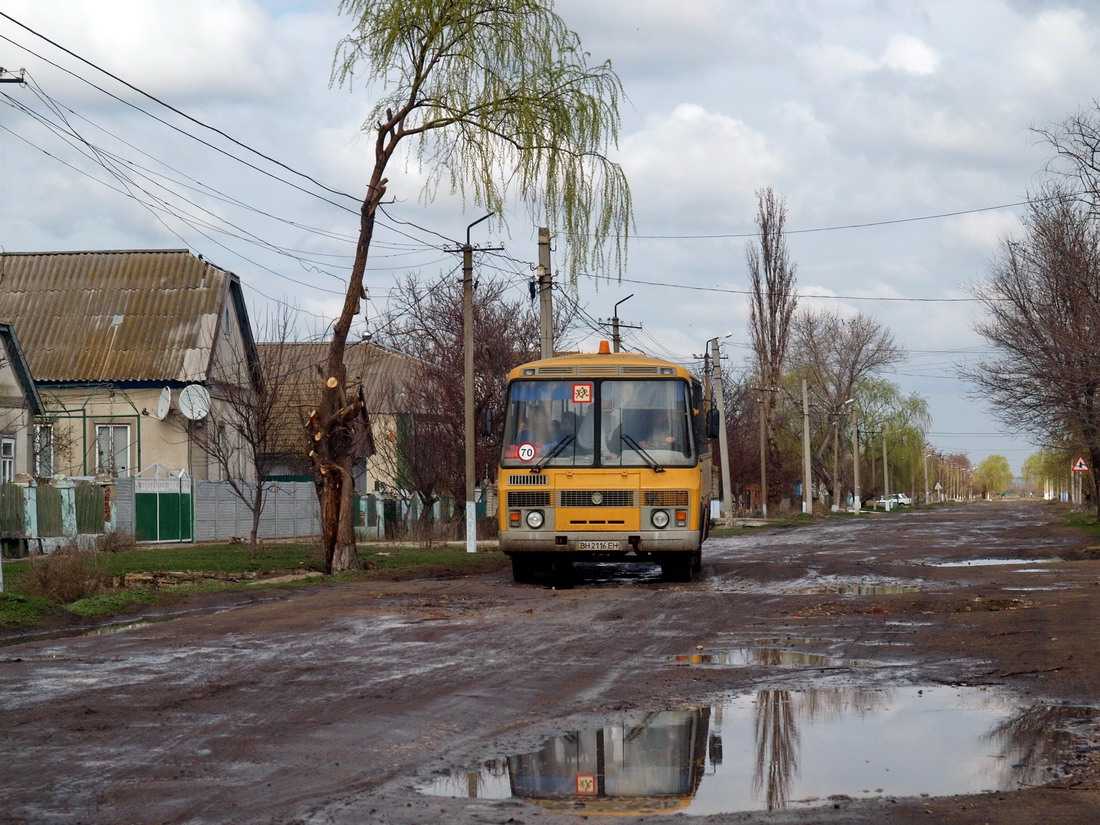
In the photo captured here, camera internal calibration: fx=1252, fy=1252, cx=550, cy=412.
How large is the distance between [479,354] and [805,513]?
38.2m

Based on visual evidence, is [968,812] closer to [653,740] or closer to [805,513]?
[653,740]

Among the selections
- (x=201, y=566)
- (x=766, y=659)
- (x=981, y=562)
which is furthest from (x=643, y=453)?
(x=201, y=566)

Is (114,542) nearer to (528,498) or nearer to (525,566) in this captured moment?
(525,566)

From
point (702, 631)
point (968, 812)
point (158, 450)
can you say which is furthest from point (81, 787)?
point (158, 450)

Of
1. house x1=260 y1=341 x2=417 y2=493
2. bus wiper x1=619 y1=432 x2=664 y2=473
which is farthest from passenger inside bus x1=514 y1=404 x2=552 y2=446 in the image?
house x1=260 y1=341 x2=417 y2=493

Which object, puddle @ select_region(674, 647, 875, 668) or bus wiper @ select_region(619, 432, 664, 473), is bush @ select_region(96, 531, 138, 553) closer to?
bus wiper @ select_region(619, 432, 664, 473)

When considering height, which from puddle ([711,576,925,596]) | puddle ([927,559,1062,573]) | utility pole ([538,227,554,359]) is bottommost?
puddle ([927,559,1062,573])

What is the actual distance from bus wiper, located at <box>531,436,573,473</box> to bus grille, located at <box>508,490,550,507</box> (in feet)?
1.04

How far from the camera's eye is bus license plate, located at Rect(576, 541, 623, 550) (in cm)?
1831

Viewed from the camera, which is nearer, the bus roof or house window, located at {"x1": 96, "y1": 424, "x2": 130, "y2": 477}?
the bus roof

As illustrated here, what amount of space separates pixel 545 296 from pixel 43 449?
49.8 feet

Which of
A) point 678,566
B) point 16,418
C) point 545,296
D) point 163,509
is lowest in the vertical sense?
point 678,566

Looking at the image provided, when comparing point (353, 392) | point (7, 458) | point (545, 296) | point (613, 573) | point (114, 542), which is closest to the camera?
point (613, 573)

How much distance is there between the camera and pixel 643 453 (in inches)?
728
